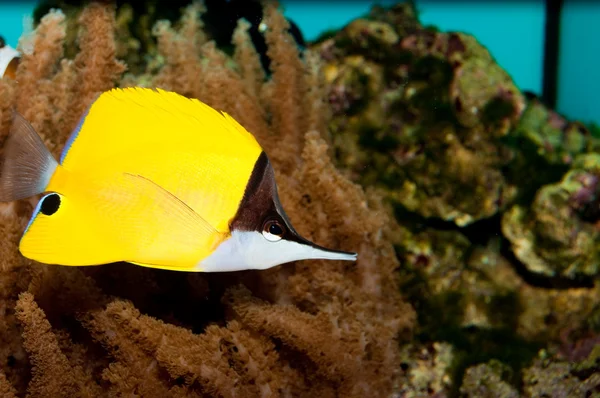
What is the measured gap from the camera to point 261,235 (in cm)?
119

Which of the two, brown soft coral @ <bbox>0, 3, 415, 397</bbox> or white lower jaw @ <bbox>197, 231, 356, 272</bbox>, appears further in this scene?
brown soft coral @ <bbox>0, 3, 415, 397</bbox>

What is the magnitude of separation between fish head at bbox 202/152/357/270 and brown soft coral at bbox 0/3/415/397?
493 millimetres

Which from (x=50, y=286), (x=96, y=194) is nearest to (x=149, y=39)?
(x=50, y=286)

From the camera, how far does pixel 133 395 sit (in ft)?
5.05

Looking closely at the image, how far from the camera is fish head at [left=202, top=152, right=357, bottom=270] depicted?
118cm

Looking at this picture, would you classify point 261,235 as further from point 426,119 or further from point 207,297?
point 426,119

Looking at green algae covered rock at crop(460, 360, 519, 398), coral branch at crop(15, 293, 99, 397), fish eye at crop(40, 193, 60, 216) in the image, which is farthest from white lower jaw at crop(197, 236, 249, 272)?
green algae covered rock at crop(460, 360, 519, 398)

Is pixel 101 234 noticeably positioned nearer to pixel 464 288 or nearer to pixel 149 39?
pixel 464 288

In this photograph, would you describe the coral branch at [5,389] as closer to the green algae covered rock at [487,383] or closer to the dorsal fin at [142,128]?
the dorsal fin at [142,128]

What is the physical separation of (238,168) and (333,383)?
1.03 metres

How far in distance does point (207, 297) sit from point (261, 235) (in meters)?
0.81

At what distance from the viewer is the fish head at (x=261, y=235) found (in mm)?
1176

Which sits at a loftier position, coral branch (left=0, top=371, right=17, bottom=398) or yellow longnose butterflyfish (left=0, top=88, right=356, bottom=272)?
yellow longnose butterflyfish (left=0, top=88, right=356, bottom=272)

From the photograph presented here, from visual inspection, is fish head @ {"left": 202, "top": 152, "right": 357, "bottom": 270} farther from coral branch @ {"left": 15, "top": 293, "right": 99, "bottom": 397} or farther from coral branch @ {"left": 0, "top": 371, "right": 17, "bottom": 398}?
coral branch @ {"left": 0, "top": 371, "right": 17, "bottom": 398}
